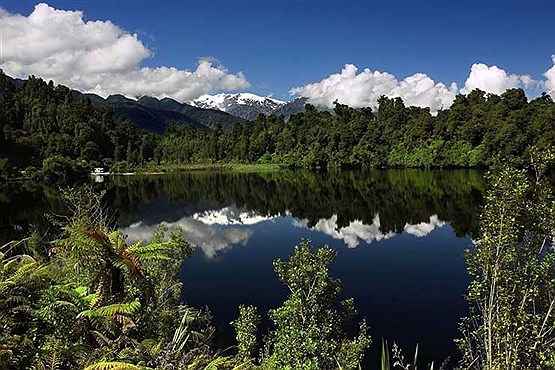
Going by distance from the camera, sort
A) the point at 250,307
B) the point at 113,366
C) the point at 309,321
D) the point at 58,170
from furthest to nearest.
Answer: the point at 58,170, the point at 250,307, the point at 309,321, the point at 113,366

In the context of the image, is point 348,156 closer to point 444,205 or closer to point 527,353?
point 444,205

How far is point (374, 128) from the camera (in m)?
120

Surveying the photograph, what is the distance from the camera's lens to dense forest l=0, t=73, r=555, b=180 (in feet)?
289

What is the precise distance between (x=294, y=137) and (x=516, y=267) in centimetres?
12722

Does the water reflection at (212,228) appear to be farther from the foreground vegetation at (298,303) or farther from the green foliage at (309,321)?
the foreground vegetation at (298,303)

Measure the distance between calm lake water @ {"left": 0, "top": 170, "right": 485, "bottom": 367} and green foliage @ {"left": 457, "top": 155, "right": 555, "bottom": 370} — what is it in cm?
776

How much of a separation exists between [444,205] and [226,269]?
97.4 ft

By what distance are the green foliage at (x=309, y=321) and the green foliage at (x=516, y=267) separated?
8.68 feet

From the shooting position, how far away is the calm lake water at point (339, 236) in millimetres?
20891

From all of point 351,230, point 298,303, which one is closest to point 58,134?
point 351,230

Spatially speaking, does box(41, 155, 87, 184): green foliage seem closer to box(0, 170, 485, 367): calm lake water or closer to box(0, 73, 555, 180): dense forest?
box(0, 73, 555, 180): dense forest

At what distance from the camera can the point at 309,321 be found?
10125mm

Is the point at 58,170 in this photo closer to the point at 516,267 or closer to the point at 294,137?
the point at 294,137

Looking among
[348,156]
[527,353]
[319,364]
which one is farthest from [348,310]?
[348,156]
